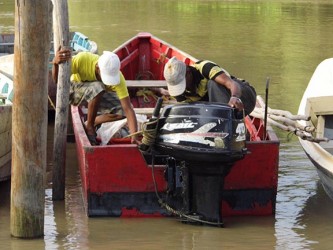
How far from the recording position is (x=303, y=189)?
1041cm

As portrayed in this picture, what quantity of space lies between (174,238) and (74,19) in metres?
22.0

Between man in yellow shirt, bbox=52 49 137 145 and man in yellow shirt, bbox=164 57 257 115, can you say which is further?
man in yellow shirt, bbox=52 49 137 145

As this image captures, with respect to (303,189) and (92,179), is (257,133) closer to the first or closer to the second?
(303,189)

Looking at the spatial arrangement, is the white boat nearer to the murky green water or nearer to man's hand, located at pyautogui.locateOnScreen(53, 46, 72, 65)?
the murky green water

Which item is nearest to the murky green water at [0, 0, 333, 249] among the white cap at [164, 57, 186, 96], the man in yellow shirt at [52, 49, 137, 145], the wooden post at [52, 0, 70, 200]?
the wooden post at [52, 0, 70, 200]

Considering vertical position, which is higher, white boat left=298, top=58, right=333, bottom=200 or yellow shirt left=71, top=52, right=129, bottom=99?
yellow shirt left=71, top=52, right=129, bottom=99

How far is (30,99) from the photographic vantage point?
7945 millimetres

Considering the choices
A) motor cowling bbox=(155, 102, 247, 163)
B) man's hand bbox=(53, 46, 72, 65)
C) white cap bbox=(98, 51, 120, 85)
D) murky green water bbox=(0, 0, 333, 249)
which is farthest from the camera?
white cap bbox=(98, 51, 120, 85)

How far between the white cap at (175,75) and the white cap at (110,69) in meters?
0.59

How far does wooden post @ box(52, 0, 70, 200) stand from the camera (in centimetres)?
922

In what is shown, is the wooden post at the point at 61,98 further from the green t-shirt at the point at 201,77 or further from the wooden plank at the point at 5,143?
the green t-shirt at the point at 201,77

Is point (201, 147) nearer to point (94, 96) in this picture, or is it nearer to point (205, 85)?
point (205, 85)

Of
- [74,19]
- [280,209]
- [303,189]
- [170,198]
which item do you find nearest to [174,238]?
[170,198]

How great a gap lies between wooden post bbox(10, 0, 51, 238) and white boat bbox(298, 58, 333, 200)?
2.69 meters
